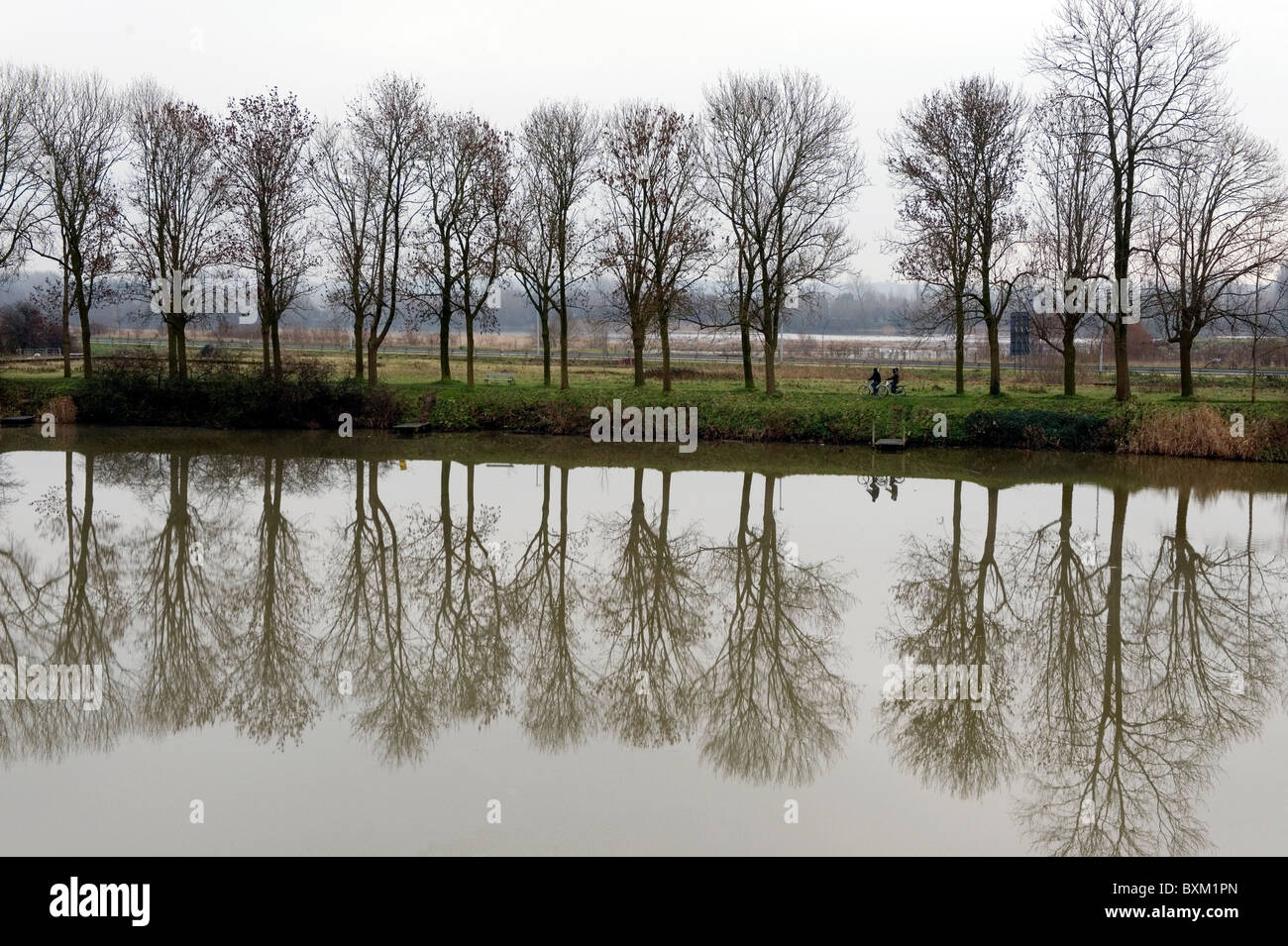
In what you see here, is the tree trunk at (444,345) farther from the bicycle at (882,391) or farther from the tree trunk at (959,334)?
the tree trunk at (959,334)

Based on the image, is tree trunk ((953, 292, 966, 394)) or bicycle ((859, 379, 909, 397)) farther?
→ bicycle ((859, 379, 909, 397))

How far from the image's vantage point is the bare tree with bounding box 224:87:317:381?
37.8 metres

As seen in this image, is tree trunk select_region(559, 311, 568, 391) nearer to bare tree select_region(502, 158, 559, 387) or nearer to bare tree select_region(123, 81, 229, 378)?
bare tree select_region(502, 158, 559, 387)

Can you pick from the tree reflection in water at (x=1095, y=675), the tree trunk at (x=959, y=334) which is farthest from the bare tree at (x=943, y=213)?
the tree reflection in water at (x=1095, y=675)

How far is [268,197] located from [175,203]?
3.56m

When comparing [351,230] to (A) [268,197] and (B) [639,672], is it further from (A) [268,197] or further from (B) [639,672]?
(B) [639,672]

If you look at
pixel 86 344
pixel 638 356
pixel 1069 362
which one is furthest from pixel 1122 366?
pixel 86 344

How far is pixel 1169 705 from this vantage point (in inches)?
411

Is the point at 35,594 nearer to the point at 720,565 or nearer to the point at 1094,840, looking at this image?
the point at 720,565

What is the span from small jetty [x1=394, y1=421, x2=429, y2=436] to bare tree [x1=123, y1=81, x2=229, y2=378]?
9.07 m

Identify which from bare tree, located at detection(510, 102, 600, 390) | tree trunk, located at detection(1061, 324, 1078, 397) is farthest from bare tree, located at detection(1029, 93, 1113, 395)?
bare tree, located at detection(510, 102, 600, 390)

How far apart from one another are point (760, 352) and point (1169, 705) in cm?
4902

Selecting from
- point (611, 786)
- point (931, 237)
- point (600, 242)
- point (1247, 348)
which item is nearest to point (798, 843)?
point (611, 786)

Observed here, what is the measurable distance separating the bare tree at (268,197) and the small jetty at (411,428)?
597 centimetres
